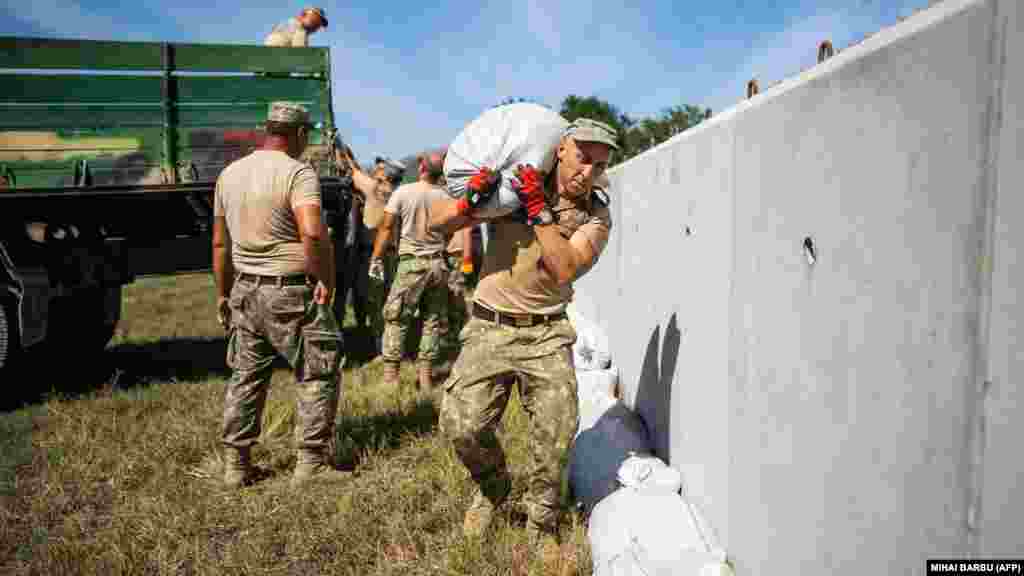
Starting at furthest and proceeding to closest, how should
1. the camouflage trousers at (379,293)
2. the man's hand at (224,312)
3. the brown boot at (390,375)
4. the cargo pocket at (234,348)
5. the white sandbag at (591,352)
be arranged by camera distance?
the camouflage trousers at (379,293) → the brown boot at (390,375) → the white sandbag at (591,352) → the man's hand at (224,312) → the cargo pocket at (234,348)

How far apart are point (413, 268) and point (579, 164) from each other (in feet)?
9.92

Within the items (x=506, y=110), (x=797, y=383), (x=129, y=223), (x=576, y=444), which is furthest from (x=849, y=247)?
(x=129, y=223)

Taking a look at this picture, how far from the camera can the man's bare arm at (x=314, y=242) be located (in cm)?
326

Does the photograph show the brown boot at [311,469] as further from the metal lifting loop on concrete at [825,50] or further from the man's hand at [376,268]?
the metal lifting loop on concrete at [825,50]

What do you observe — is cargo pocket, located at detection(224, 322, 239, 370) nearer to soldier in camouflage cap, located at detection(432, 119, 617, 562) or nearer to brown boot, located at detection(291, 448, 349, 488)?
brown boot, located at detection(291, 448, 349, 488)

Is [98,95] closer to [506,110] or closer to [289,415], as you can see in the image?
[289,415]

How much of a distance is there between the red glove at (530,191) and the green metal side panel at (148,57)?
12.7ft

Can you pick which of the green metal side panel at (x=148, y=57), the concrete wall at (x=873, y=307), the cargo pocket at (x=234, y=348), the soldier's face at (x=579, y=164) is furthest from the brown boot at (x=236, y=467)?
the green metal side panel at (x=148, y=57)

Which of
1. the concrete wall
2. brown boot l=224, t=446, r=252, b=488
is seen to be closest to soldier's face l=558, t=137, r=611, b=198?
the concrete wall

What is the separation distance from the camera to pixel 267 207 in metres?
3.29

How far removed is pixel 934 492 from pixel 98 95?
5760 millimetres

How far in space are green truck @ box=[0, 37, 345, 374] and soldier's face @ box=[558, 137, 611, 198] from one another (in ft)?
11.7

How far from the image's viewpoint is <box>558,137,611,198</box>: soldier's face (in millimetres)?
2512

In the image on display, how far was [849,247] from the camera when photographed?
1393 millimetres
